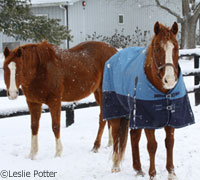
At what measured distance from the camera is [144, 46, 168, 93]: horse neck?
3070mm

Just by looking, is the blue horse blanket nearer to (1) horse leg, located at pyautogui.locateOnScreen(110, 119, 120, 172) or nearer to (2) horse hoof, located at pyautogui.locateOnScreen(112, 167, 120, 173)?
(1) horse leg, located at pyautogui.locateOnScreen(110, 119, 120, 172)

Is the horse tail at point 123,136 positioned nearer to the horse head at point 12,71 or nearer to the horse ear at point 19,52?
the horse head at point 12,71

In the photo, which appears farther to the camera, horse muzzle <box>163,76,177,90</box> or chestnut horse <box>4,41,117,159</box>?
chestnut horse <box>4,41,117,159</box>

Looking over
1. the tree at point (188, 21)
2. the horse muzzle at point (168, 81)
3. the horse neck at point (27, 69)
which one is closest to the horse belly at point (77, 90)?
the horse neck at point (27, 69)

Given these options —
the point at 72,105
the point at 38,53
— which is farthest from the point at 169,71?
the point at 72,105

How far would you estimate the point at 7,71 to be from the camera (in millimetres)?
3840

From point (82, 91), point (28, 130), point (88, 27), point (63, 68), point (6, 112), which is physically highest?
point (88, 27)

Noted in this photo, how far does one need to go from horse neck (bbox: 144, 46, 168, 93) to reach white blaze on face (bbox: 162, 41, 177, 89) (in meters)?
0.20

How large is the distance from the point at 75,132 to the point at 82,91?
1.18m

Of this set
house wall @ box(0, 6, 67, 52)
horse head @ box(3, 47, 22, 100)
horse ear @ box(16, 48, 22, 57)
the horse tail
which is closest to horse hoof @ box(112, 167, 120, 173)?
the horse tail

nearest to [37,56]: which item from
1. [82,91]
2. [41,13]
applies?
[82,91]

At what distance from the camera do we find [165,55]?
9.50 ft

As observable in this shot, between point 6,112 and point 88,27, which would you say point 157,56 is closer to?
point 6,112

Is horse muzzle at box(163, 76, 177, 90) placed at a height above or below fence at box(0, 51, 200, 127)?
above
